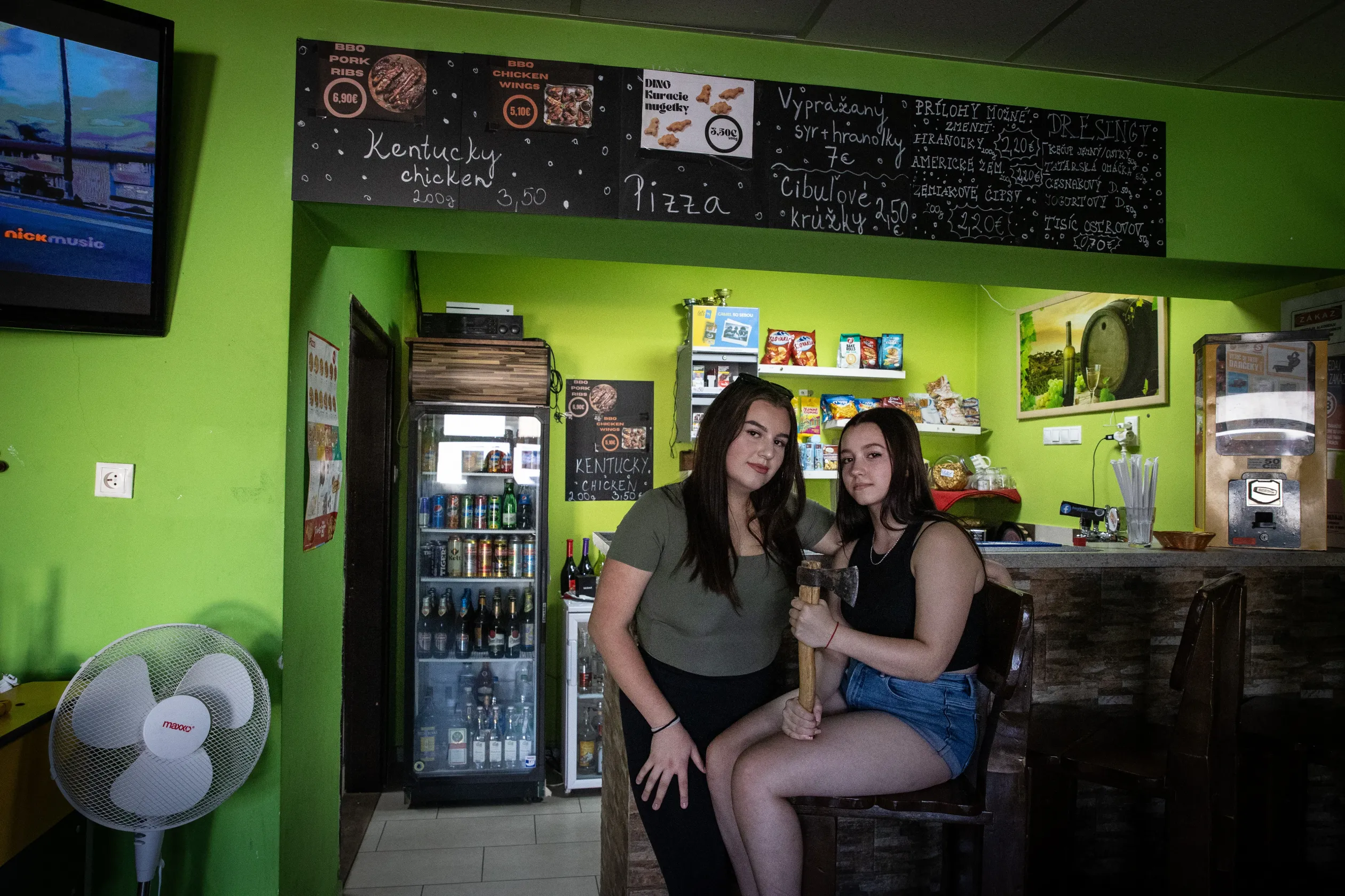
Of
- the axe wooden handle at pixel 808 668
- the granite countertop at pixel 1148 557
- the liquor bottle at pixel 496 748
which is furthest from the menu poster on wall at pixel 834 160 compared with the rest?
the liquor bottle at pixel 496 748

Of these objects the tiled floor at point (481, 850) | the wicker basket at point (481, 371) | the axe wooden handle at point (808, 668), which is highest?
the wicker basket at point (481, 371)

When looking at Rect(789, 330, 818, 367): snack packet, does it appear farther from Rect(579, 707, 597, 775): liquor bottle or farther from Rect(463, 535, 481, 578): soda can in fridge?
Rect(579, 707, 597, 775): liquor bottle

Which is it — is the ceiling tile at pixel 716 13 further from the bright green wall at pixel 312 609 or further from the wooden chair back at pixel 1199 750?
the wooden chair back at pixel 1199 750

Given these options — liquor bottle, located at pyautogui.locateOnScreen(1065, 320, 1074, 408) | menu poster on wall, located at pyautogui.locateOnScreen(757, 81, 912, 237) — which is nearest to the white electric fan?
menu poster on wall, located at pyautogui.locateOnScreen(757, 81, 912, 237)

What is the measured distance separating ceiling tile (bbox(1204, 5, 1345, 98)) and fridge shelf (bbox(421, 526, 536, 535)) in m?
3.55

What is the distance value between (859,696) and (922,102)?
198 centimetres

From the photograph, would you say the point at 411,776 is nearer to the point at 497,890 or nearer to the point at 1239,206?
the point at 497,890

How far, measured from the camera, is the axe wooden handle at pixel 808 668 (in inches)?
66.5

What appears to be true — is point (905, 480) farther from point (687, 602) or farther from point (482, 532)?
point (482, 532)

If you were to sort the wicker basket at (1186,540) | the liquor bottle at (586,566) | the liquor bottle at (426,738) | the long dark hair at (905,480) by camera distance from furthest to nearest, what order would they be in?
1. the liquor bottle at (586,566)
2. the liquor bottle at (426,738)
3. the wicker basket at (1186,540)
4. the long dark hair at (905,480)

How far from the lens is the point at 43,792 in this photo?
188 cm

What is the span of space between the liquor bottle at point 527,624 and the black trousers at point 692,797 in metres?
2.62

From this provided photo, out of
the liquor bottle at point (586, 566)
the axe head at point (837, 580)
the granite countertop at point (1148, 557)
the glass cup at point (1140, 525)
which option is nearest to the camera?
the axe head at point (837, 580)

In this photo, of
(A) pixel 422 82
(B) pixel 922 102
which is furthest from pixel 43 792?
(B) pixel 922 102
